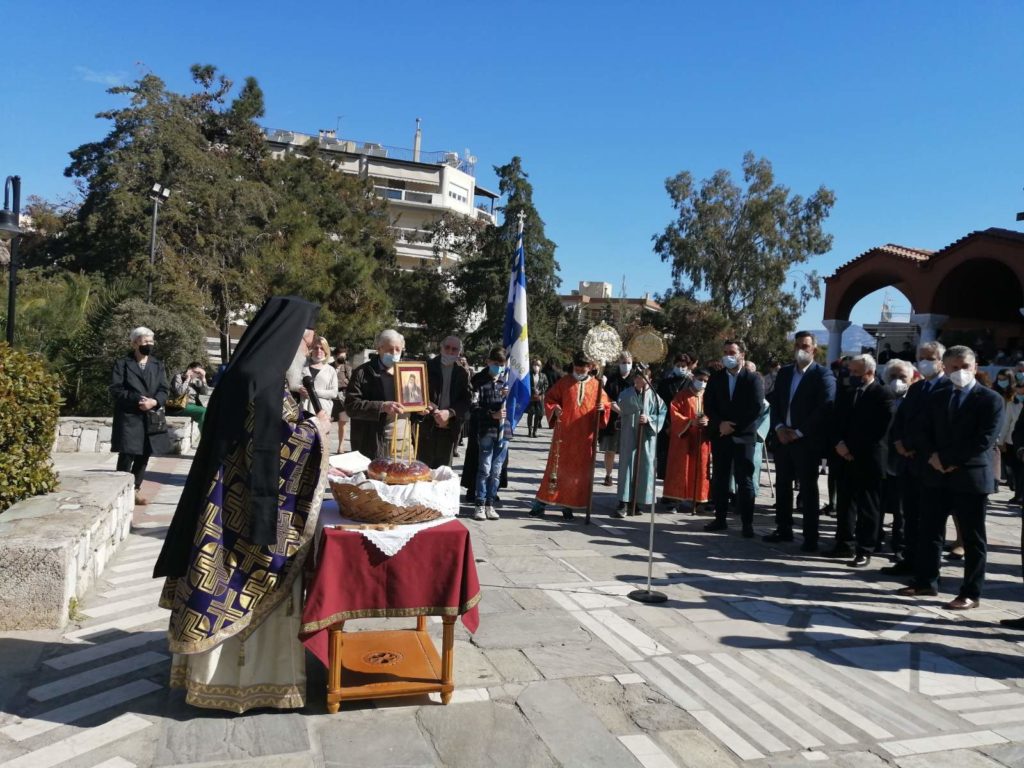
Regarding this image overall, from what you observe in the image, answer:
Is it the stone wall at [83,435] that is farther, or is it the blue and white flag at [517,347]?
Result: the stone wall at [83,435]

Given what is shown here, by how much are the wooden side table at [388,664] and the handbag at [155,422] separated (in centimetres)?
438

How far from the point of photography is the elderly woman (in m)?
6.68

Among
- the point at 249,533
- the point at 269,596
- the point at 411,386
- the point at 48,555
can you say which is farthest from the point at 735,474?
the point at 48,555

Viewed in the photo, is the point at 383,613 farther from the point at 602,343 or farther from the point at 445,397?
the point at 602,343

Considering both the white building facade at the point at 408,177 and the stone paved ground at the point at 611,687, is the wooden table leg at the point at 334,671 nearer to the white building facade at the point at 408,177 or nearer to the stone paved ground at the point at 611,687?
the stone paved ground at the point at 611,687

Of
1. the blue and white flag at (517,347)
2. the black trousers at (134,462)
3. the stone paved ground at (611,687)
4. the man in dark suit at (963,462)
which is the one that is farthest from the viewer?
the blue and white flag at (517,347)

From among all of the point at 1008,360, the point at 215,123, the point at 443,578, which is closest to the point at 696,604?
the point at 443,578

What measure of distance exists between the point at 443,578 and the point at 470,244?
37960 mm

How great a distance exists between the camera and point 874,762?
12.0 feet

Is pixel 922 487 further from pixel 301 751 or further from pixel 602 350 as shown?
pixel 301 751

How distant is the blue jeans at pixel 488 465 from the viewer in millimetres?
8633

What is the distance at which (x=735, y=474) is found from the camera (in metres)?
8.57

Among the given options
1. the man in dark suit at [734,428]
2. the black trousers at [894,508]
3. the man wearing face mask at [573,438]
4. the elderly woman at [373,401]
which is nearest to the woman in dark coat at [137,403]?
the elderly woman at [373,401]

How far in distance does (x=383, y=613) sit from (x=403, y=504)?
531 millimetres
